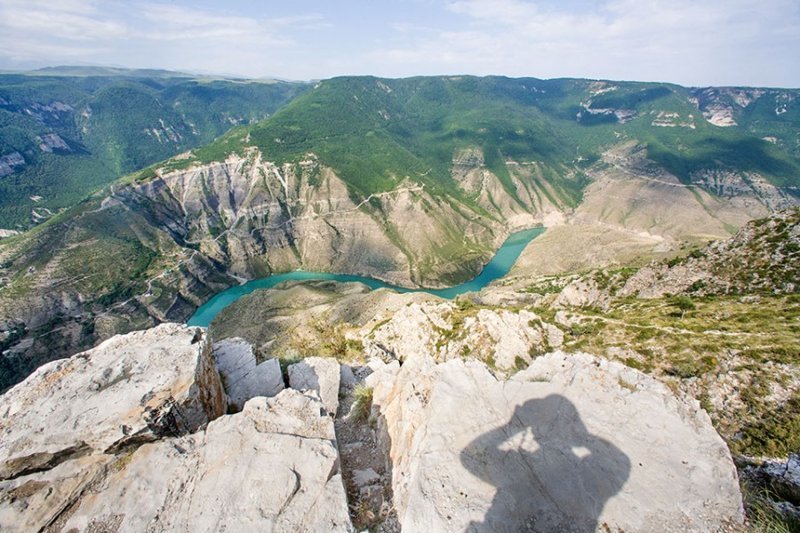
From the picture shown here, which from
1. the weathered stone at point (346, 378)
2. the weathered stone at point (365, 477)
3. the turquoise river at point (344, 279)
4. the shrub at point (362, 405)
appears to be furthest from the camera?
the turquoise river at point (344, 279)

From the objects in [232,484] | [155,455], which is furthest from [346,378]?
[232,484]

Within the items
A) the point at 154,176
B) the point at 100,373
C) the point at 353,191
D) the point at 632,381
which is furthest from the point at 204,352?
the point at 154,176

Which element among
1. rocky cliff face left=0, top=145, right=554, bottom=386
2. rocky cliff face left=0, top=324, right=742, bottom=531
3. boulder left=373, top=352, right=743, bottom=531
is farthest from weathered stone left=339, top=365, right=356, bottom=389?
rocky cliff face left=0, top=145, right=554, bottom=386

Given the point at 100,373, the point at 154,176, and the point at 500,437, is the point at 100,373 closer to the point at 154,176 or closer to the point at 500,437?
the point at 500,437

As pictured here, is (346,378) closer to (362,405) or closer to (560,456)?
(362,405)

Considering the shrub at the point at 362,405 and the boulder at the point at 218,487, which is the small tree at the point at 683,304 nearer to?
the shrub at the point at 362,405

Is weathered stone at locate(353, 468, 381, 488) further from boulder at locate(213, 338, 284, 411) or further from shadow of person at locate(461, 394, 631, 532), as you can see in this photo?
boulder at locate(213, 338, 284, 411)

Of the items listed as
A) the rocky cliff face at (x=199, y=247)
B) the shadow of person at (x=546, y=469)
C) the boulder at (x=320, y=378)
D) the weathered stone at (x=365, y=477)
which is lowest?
the rocky cliff face at (x=199, y=247)

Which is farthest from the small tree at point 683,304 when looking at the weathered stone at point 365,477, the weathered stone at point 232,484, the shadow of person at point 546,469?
the weathered stone at point 232,484
